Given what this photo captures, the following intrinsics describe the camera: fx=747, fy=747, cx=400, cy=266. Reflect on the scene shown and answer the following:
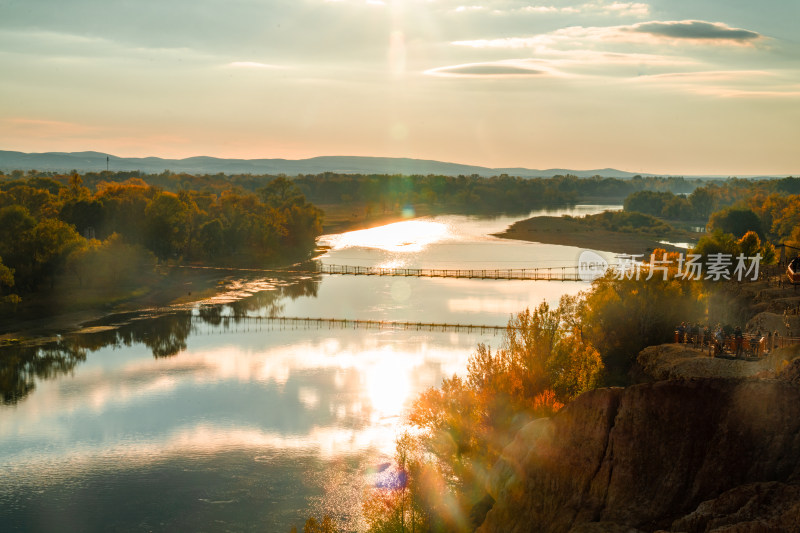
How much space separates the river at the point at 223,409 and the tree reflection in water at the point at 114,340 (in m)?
0.24

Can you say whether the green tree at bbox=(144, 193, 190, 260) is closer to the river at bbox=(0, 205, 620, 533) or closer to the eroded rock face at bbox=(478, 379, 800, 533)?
the river at bbox=(0, 205, 620, 533)

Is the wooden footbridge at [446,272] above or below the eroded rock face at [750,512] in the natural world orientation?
below

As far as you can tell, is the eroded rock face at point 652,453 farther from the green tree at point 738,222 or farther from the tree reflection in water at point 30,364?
the green tree at point 738,222

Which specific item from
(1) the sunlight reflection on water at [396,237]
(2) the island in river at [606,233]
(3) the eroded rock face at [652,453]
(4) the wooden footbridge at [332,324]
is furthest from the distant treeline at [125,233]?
(3) the eroded rock face at [652,453]

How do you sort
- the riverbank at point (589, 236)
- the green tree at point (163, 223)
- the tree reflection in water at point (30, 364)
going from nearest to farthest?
the tree reflection in water at point (30, 364)
the green tree at point (163, 223)
the riverbank at point (589, 236)

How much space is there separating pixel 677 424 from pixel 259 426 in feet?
112

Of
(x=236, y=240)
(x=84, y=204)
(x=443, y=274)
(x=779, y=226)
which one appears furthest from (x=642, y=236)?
(x=84, y=204)

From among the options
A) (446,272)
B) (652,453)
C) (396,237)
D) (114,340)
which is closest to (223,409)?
(114,340)

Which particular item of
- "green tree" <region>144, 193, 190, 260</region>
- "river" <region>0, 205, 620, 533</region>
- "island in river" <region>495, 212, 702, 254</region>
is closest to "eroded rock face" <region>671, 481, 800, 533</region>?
"river" <region>0, 205, 620, 533</region>

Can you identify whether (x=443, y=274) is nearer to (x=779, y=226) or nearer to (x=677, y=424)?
(x=779, y=226)

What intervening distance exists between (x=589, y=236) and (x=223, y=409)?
11836 cm

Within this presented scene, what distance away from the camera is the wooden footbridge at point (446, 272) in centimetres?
10193

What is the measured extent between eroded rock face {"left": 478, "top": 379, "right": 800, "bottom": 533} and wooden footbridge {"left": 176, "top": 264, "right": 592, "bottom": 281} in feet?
261

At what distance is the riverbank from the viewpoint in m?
137
